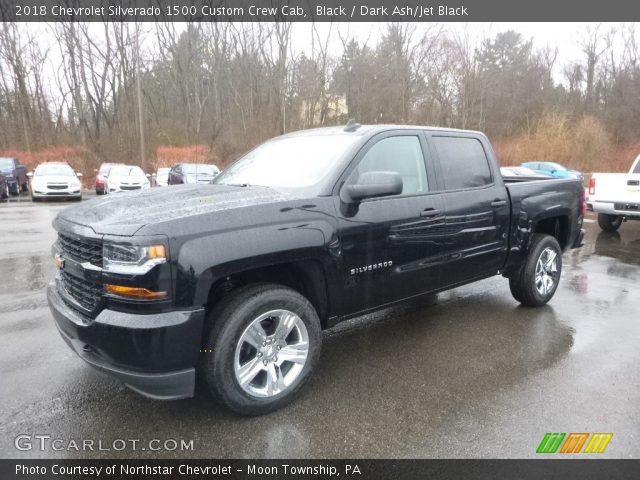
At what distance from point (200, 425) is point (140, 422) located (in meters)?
0.39

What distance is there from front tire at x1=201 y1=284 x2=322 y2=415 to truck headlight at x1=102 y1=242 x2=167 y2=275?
0.55 metres

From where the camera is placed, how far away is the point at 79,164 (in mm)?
28453

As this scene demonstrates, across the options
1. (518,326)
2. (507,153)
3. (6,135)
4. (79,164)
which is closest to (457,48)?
(507,153)

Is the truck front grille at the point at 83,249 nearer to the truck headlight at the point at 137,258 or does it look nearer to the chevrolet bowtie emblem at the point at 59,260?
the chevrolet bowtie emblem at the point at 59,260

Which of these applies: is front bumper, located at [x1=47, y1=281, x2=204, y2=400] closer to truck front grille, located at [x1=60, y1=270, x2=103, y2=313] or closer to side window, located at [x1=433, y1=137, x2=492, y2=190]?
truck front grille, located at [x1=60, y1=270, x2=103, y2=313]

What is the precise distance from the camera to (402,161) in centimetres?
402

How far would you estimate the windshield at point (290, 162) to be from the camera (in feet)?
12.0

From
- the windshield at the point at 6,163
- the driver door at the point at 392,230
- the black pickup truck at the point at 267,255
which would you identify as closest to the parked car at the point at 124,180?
the windshield at the point at 6,163

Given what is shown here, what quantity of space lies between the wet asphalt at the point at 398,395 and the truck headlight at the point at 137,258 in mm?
1074

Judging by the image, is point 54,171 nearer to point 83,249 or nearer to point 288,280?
point 83,249

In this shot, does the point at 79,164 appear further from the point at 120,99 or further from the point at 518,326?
the point at 518,326

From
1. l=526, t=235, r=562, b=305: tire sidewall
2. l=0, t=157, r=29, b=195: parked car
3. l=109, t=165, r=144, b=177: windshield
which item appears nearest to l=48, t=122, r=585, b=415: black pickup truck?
l=526, t=235, r=562, b=305: tire sidewall

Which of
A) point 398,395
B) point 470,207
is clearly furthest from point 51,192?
point 398,395

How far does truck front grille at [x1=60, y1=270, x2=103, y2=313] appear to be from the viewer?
280cm
